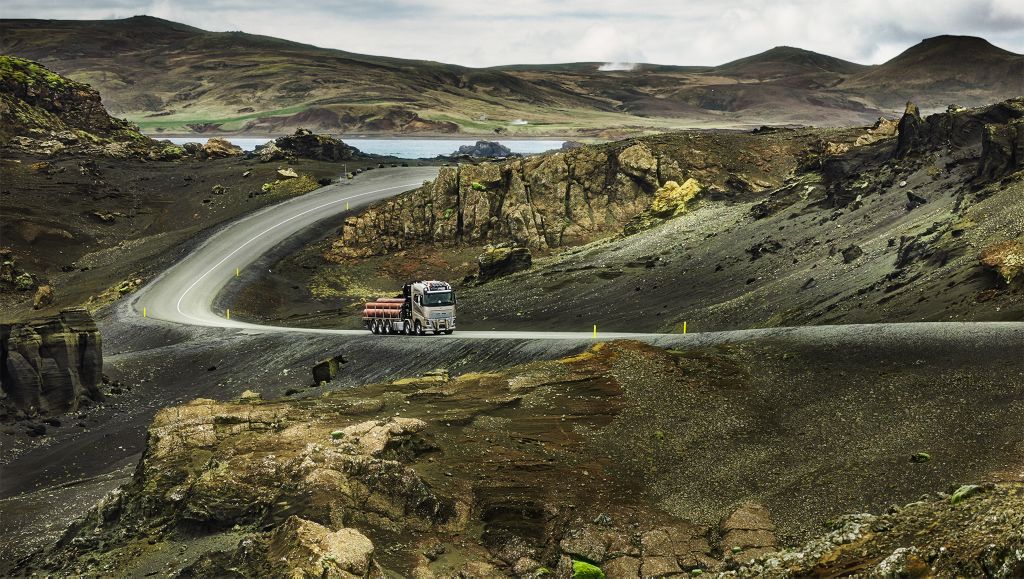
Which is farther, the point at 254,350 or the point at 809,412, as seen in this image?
the point at 254,350

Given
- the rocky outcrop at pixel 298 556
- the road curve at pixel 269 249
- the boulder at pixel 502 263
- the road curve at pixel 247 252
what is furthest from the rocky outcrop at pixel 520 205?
the rocky outcrop at pixel 298 556

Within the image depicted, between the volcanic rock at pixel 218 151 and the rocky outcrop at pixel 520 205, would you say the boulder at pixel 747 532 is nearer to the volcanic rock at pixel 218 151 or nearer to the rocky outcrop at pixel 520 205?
the rocky outcrop at pixel 520 205

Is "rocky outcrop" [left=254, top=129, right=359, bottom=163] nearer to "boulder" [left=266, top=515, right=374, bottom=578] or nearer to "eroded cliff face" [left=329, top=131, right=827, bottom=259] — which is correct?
"eroded cliff face" [left=329, top=131, right=827, bottom=259]

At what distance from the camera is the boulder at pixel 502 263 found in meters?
75.2

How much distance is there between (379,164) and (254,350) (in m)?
64.3

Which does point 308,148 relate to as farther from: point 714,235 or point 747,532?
point 747,532

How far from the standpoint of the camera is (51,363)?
165 feet

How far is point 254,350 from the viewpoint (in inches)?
2360

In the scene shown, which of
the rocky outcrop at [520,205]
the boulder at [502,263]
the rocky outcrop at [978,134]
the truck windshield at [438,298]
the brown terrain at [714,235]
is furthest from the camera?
the rocky outcrop at [520,205]

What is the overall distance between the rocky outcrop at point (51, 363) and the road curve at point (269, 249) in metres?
14.3

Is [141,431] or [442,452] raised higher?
[442,452]

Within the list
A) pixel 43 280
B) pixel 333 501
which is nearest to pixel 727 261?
pixel 333 501

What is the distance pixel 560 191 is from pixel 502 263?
17357mm

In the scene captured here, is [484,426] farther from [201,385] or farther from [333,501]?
[201,385]
